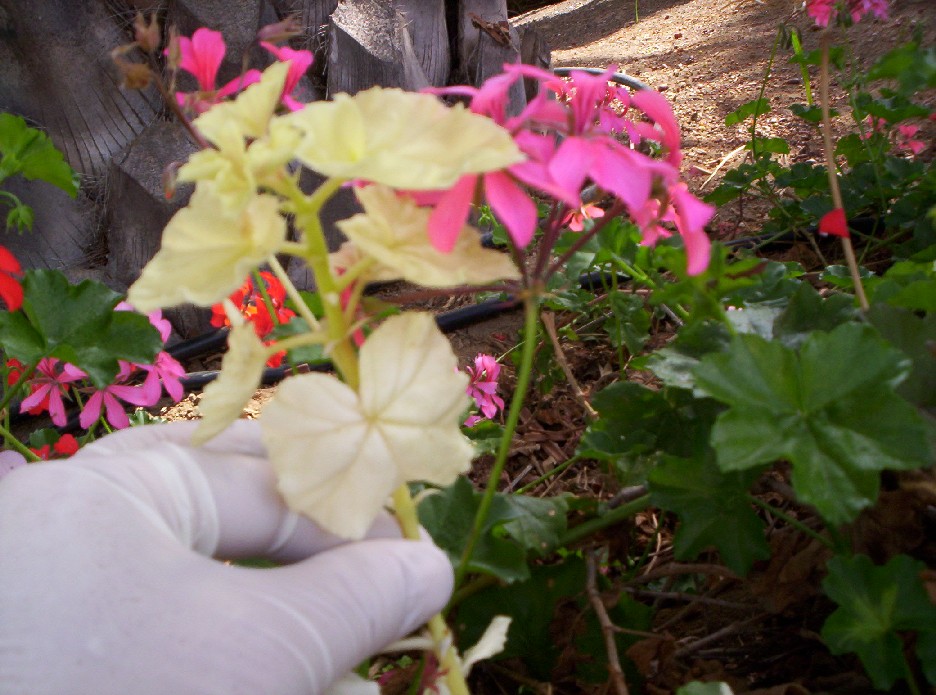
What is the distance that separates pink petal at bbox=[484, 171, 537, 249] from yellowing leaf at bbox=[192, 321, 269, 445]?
0.18m

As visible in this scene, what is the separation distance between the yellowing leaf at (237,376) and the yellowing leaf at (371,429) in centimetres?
3

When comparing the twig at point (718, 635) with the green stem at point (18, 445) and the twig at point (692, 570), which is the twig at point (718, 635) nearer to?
the twig at point (692, 570)

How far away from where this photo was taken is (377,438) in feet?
1.58

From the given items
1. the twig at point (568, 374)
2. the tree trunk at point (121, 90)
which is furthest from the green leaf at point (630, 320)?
the tree trunk at point (121, 90)

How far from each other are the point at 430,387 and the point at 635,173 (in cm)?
20

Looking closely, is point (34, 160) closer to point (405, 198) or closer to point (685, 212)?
point (405, 198)

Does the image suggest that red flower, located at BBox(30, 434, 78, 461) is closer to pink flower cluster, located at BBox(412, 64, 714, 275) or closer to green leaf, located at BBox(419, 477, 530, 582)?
green leaf, located at BBox(419, 477, 530, 582)

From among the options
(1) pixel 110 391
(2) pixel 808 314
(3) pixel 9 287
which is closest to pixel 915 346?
(2) pixel 808 314

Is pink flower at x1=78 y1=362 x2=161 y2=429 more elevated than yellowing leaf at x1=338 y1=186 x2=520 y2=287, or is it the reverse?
yellowing leaf at x1=338 y1=186 x2=520 y2=287

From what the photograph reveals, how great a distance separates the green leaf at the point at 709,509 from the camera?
71 cm

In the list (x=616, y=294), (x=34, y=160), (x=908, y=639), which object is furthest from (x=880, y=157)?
(x=34, y=160)

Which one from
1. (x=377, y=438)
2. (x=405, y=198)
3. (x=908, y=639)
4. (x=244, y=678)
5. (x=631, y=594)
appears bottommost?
(x=631, y=594)

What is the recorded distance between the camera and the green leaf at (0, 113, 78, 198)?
123cm

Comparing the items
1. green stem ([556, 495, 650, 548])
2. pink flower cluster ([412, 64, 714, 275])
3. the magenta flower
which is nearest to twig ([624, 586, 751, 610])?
green stem ([556, 495, 650, 548])
